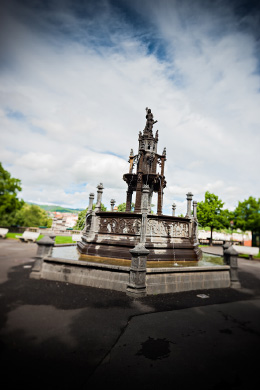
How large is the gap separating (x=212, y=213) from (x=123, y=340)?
33.4m

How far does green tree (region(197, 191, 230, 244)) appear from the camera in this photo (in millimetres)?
32531

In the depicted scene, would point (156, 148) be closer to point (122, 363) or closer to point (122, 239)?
point (122, 239)

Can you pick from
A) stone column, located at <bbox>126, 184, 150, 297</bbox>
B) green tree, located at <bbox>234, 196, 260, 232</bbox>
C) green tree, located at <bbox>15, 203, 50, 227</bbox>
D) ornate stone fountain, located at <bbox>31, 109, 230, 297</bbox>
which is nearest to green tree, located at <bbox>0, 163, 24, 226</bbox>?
green tree, located at <bbox>15, 203, 50, 227</bbox>

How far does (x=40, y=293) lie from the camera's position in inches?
211

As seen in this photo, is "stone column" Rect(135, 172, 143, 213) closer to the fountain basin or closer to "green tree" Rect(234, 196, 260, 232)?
the fountain basin

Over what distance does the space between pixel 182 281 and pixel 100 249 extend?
4.19 meters

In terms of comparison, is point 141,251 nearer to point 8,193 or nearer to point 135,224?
point 135,224

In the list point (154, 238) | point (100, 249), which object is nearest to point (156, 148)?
point (154, 238)

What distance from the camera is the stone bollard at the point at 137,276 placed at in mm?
5711

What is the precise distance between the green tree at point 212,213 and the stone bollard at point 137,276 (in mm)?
29996

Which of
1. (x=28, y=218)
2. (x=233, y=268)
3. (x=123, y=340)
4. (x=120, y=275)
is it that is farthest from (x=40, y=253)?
(x=28, y=218)

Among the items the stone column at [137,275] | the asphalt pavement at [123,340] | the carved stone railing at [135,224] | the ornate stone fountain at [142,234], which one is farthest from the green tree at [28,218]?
the asphalt pavement at [123,340]

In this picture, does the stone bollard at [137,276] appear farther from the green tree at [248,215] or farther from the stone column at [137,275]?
the green tree at [248,215]

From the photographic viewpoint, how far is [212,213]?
109ft
